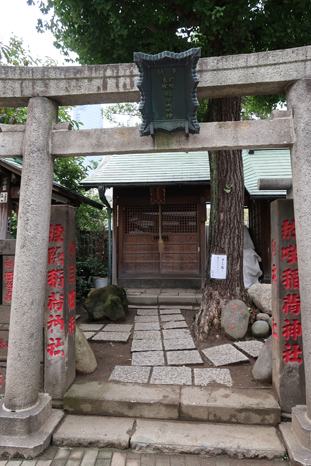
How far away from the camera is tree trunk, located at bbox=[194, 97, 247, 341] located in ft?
18.2

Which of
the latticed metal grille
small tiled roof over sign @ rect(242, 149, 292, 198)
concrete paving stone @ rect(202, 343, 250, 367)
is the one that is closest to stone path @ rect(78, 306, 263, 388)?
concrete paving stone @ rect(202, 343, 250, 367)

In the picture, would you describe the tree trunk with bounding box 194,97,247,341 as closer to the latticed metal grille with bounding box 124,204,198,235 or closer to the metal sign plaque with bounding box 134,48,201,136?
the metal sign plaque with bounding box 134,48,201,136

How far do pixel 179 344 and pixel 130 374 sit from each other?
132cm

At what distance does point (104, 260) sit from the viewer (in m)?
10.5

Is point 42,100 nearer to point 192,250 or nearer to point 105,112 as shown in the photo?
point 192,250

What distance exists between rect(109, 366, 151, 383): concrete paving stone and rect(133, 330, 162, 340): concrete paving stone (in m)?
1.25

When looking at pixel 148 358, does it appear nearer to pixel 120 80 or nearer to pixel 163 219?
pixel 120 80

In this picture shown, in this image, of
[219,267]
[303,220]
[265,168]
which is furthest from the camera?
[265,168]

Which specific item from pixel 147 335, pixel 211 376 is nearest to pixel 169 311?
pixel 147 335

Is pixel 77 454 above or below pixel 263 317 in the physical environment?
below

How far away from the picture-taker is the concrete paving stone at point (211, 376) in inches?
148

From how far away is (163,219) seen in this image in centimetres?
973

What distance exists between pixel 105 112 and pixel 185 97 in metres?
17.2

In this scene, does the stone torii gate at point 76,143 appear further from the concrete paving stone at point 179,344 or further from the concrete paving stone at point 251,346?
the concrete paving stone at point 179,344
